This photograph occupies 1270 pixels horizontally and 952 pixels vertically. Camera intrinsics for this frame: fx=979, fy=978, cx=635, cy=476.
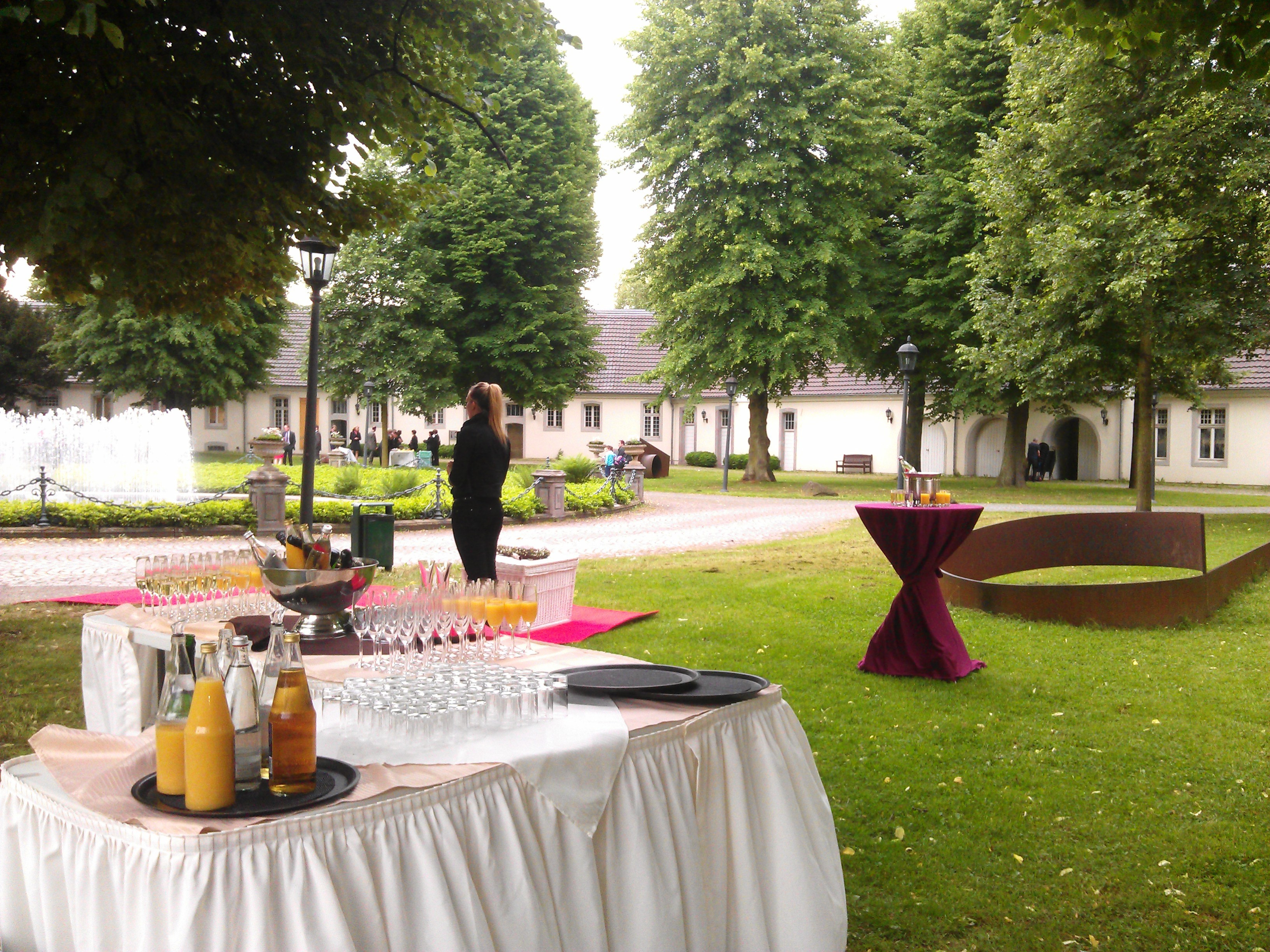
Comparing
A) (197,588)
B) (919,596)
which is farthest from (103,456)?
(197,588)

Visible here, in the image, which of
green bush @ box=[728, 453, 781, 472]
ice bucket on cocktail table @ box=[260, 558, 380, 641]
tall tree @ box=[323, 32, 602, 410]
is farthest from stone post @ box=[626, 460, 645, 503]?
ice bucket on cocktail table @ box=[260, 558, 380, 641]

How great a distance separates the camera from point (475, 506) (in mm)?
7402

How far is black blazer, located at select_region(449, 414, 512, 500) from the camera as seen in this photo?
714 centimetres

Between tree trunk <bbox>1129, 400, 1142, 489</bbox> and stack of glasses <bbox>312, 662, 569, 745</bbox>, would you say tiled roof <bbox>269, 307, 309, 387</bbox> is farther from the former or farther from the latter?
stack of glasses <bbox>312, 662, 569, 745</bbox>

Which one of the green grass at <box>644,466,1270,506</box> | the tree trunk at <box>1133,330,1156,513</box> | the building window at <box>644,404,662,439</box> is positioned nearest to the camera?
the tree trunk at <box>1133,330,1156,513</box>

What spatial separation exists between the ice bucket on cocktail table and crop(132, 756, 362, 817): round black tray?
1.22m

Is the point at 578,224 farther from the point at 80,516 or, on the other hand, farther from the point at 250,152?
the point at 250,152

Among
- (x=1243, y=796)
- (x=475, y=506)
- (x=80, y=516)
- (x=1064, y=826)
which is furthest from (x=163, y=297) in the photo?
(x=80, y=516)

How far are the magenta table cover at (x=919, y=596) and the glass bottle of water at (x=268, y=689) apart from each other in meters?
4.93

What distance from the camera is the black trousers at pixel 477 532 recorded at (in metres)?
7.40

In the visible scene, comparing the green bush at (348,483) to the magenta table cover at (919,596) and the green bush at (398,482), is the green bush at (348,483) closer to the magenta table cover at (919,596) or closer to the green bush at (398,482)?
the green bush at (398,482)

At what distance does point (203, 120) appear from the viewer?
238 inches

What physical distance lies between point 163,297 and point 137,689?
4256mm

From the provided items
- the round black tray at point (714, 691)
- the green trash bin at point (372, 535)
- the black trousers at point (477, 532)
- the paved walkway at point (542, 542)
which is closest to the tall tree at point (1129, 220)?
the paved walkway at point (542, 542)
